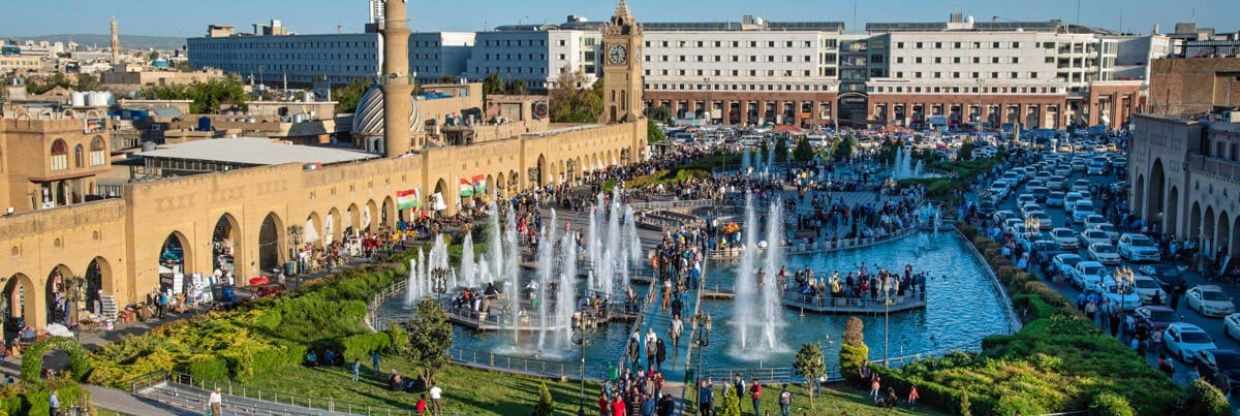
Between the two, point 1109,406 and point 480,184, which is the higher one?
point 480,184

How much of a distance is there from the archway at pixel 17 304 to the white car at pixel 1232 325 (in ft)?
77.6

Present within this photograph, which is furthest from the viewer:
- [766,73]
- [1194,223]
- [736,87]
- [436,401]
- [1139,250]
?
[736,87]

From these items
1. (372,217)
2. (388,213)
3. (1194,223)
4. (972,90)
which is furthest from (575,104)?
(1194,223)

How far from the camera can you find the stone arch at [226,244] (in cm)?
3422

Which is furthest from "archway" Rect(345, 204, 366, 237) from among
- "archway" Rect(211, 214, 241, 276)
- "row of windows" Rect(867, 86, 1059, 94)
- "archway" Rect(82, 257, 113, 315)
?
"row of windows" Rect(867, 86, 1059, 94)

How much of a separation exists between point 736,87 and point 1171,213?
217 feet

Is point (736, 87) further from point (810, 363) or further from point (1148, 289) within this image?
point (810, 363)

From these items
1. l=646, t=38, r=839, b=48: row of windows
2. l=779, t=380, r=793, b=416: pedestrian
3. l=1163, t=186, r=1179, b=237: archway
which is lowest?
l=779, t=380, r=793, b=416: pedestrian

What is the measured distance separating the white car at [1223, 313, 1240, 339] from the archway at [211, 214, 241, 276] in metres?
23.2

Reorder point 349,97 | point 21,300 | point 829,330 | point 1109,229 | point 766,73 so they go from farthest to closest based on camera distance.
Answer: point 766,73
point 349,97
point 1109,229
point 829,330
point 21,300

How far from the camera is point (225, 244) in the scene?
120 feet

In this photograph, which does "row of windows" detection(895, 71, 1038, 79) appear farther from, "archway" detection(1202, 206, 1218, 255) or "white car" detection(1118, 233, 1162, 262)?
"white car" detection(1118, 233, 1162, 262)

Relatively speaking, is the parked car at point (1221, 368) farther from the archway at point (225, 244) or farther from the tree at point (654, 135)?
the tree at point (654, 135)

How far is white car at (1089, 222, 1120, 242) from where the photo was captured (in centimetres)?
4005
